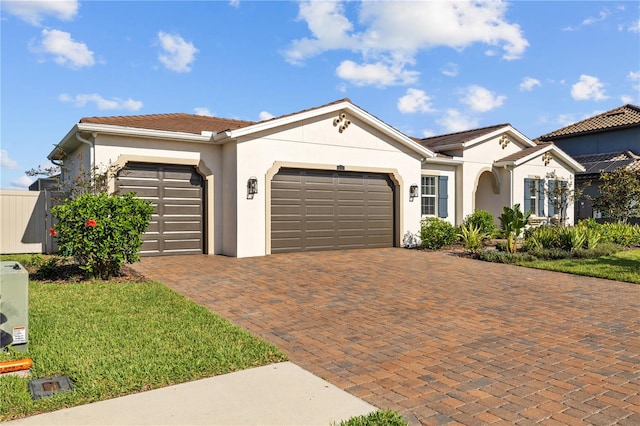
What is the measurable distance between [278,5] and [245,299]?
23.4 ft

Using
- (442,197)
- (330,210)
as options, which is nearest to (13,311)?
→ (330,210)

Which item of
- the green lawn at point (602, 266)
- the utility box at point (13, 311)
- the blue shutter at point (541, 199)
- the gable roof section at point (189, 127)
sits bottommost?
the green lawn at point (602, 266)

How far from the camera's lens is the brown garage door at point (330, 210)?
13820 mm

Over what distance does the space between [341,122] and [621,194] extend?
1342 cm

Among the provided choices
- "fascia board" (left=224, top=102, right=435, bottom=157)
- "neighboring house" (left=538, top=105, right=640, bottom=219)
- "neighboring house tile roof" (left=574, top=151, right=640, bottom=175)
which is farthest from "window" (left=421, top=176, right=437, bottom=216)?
"neighboring house tile roof" (left=574, top=151, right=640, bottom=175)

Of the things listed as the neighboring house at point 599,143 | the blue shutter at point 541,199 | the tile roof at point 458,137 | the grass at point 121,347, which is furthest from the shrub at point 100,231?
the neighboring house at point 599,143

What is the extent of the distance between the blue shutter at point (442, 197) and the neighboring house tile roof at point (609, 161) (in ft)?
35.8

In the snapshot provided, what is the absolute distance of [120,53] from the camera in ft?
36.6

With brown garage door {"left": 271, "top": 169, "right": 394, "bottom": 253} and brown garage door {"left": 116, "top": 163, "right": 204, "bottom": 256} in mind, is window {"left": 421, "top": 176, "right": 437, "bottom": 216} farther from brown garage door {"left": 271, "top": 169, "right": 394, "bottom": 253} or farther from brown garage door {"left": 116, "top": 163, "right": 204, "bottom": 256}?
brown garage door {"left": 116, "top": 163, "right": 204, "bottom": 256}

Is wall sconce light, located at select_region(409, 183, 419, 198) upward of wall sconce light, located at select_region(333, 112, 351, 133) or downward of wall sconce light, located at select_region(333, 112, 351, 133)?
downward

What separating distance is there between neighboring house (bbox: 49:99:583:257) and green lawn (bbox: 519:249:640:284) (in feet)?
16.7

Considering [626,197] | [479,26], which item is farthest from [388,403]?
[626,197]

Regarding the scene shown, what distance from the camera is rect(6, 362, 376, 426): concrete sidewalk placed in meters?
3.41

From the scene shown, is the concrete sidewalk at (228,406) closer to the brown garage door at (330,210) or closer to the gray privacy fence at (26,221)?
the brown garage door at (330,210)
